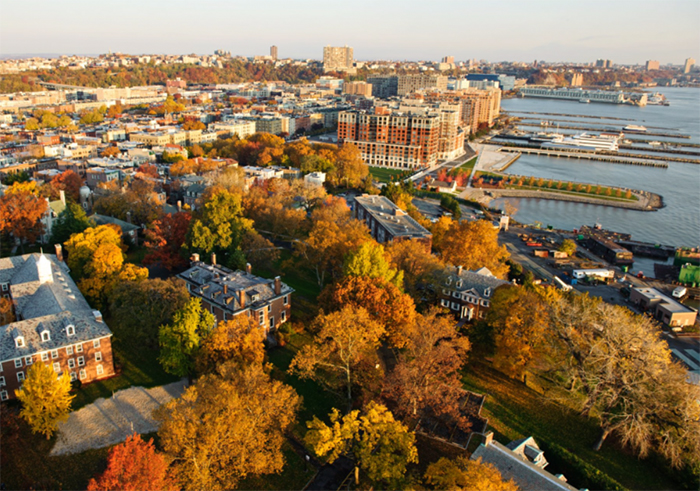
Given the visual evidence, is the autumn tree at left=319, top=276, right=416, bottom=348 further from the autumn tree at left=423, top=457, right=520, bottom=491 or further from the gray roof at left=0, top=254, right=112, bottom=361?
the gray roof at left=0, top=254, right=112, bottom=361

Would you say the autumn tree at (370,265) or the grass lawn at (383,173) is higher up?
the autumn tree at (370,265)

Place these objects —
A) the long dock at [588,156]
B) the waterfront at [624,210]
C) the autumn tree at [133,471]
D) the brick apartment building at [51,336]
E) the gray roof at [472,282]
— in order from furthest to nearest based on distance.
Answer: the long dock at [588,156] < the waterfront at [624,210] < the gray roof at [472,282] < the brick apartment building at [51,336] < the autumn tree at [133,471]

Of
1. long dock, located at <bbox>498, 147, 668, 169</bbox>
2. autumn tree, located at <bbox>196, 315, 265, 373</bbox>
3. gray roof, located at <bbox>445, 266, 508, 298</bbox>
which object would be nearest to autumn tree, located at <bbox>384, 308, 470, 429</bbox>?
autumn tree, located at <bbox>196, 315, 265, 373</bbox>

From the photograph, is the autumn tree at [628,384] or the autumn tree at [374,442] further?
the autumn tree at [628,384]

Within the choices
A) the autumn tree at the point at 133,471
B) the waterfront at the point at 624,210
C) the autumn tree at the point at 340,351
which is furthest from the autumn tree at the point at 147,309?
the waterfront at the point at 624,210

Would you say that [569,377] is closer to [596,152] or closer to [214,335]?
[214,335]

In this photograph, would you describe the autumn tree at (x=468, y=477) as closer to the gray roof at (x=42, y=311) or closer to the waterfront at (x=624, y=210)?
the gray roof at (x=42, y=311)
